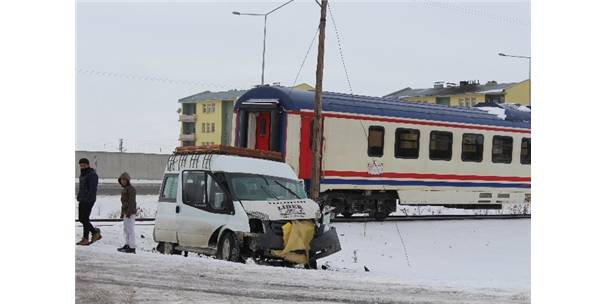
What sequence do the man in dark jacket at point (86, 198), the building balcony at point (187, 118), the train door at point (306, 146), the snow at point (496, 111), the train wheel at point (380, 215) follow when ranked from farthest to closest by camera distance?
the snow at point (496, 111) → the train door at point (306, 146) → the train wheel at point (380, 215) → the building balcony at point (187, 118) → the man in dark jacket at point (86, 198)

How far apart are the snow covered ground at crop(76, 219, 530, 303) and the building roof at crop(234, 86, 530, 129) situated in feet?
5.55

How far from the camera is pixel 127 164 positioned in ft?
33.1

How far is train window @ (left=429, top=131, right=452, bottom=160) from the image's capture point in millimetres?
14164

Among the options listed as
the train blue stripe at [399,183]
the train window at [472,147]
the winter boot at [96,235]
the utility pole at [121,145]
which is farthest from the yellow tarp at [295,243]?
the train window at [472,147]

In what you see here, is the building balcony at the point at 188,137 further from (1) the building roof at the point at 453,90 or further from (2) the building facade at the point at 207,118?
(1) the building roof at the point at 453,90

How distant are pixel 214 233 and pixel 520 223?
3660 mm

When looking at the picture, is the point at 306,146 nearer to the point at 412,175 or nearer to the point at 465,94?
the point at 412,175

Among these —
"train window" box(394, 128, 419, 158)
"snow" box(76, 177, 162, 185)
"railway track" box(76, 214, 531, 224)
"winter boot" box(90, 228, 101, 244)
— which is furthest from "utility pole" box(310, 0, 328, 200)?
"winter boot" box(90, 228, 101, 244)

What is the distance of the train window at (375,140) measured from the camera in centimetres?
1426

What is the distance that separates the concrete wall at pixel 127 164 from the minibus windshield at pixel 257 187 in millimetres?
881

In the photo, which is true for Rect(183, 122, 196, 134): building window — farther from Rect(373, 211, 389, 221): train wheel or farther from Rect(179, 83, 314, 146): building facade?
Rect(373, 211, 389, 221): train wheel

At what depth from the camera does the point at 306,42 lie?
10.7 metres
